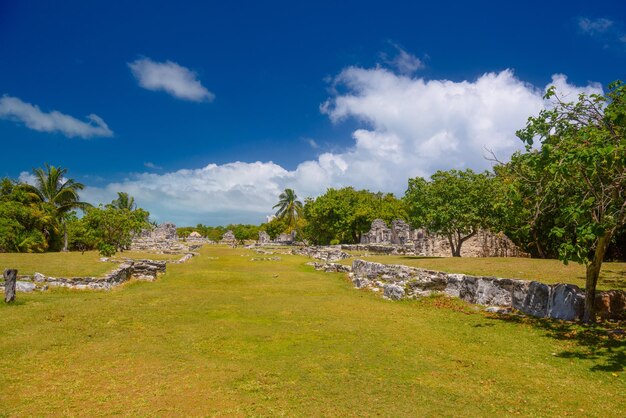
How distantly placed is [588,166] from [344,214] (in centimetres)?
5011

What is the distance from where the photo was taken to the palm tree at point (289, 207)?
288ft

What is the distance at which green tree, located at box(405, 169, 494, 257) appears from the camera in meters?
27.9

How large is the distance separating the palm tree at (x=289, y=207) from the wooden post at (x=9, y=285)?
74.0 metres

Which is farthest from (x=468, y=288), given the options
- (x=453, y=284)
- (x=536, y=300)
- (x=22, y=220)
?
(x=22, y=220)

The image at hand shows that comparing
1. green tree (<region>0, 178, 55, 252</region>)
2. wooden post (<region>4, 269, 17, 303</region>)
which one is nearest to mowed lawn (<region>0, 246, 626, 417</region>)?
wooden post (<region>4, 269, 17, 303</region>)

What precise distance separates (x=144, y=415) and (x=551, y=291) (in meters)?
11.5

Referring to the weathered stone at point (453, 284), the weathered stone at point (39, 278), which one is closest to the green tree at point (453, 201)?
the weathered stone at point (453, 284)

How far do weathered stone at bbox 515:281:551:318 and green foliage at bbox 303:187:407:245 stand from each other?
145 feet

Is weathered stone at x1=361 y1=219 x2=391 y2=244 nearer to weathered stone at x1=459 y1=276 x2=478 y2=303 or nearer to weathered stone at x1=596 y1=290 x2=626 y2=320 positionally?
weathered stone at x1=459 y1=276 x2=478 y2=303

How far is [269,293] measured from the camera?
1803 centimetres

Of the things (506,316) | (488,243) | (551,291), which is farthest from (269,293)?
(488,243)

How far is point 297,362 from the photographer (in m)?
8.23

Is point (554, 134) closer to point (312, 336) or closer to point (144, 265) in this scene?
point (312, 336)

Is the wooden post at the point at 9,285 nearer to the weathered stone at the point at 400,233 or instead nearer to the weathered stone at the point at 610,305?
the weathered stone at the point at 610,305
